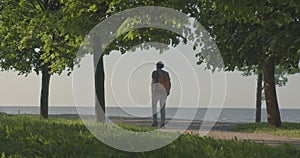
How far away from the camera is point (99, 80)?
1555cm

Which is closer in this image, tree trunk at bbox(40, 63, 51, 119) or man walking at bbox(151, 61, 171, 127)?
man walking at bbox(151, 61, 171, 127)

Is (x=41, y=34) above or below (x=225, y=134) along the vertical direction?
above

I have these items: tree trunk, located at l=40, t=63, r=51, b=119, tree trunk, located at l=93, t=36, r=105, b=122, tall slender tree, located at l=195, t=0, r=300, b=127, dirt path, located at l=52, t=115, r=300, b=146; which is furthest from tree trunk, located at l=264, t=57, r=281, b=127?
tree trunk, located at l=40, t=63, r=51, b=119

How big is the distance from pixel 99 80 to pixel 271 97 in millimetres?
6693

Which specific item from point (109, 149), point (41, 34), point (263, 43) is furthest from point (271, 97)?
point (109, 149)

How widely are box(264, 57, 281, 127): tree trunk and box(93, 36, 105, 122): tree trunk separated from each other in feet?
20.8

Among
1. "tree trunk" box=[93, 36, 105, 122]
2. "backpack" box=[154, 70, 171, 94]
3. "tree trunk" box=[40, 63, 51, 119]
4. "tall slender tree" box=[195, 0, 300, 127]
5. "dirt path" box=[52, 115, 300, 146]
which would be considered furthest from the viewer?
"tree trunk" box=[40, 63, 51, 119]

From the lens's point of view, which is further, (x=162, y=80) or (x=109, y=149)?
(x=162, y=80)

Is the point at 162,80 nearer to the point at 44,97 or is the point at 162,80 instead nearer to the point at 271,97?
the point at 271,97

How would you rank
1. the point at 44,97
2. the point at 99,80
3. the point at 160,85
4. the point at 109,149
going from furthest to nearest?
1. the point at 44,97
2. the point at 99,80
3. the point at 160,85
4. the point at 109,149

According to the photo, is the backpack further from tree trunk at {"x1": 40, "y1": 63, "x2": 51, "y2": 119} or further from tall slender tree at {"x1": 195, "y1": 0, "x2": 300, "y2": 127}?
tree trunk at {"x1": 40, "y1": 63, "x2": 51, "y2": 119}

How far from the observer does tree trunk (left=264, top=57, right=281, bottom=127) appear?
667 inches

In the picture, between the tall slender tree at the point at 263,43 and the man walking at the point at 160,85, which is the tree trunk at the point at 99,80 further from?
the tall slender tree at the point at 263,43

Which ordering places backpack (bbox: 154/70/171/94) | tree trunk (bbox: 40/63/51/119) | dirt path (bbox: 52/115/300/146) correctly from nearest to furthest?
dirt path (bbox: 52/115/300/146) → backpack (bbox: 154/70/171/94) → tree trunk (bbox: 40/63/51/119)
